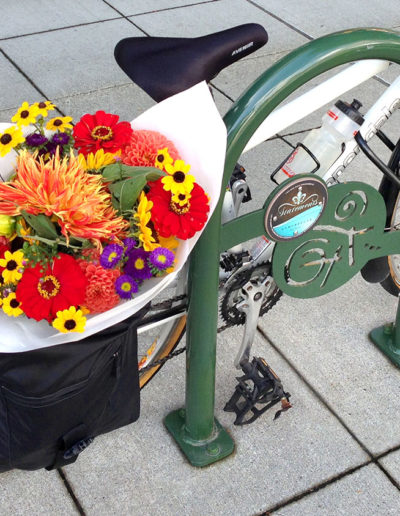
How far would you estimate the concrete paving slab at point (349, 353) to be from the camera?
280 cm

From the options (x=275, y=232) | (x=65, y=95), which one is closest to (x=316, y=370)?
(x=275, y=232)

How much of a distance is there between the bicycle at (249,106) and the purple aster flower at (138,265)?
0.32 meters

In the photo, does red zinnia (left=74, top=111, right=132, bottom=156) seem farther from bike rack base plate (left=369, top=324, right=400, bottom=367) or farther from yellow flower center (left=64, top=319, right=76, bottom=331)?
bike rack base plate (left=369, top=324, right=400, bottom=367)

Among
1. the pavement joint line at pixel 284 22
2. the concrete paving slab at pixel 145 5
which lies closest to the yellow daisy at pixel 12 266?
the pavement joint line at pixel 284 22

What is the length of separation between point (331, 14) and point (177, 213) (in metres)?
4.81

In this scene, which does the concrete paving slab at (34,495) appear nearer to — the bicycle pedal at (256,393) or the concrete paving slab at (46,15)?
the bicycle pedal at (256,393)

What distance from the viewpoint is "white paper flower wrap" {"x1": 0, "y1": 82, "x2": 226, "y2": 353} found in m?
1.64

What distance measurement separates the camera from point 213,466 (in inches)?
101

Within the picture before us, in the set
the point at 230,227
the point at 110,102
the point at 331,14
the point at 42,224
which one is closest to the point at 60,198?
the point at 42,224

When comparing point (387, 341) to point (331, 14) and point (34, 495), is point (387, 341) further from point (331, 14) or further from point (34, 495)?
point (331, 14)

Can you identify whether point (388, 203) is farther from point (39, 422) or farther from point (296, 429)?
point (39, 422)

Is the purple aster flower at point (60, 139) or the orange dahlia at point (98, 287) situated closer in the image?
the orange dahlia at point (98, 287)

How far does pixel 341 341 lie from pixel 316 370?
222 millimetres

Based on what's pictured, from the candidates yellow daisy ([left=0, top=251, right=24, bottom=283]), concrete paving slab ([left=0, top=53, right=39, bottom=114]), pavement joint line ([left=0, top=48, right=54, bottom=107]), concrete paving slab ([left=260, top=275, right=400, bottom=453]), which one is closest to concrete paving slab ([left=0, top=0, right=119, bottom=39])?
pavement joint line ([left=0, top=48, right=54, bottom=107])
